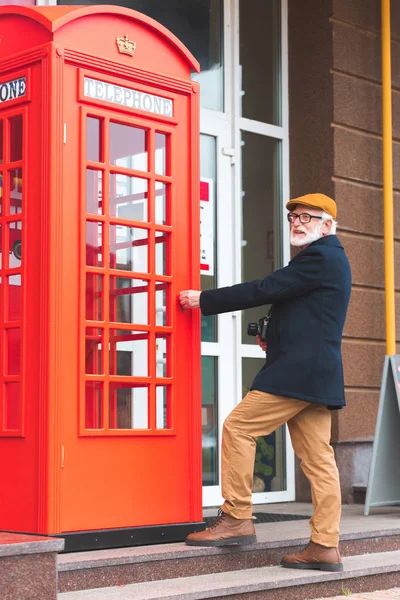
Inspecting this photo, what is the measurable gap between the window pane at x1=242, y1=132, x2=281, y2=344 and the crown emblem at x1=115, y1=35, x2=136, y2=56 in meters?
2.49

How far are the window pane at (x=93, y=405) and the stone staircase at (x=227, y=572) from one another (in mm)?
574

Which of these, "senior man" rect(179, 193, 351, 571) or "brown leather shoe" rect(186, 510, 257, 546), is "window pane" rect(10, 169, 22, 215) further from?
"brown leather shoe" rect(186, 510, 257, 546)

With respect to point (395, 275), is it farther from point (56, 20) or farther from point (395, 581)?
point (56, 20)

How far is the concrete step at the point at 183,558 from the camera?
447 cm

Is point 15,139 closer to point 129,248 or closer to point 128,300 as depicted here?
point 129,248

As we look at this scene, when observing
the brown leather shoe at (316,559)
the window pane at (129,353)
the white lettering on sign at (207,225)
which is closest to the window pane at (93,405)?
the window pane at (129,353)

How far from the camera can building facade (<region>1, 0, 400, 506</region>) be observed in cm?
723

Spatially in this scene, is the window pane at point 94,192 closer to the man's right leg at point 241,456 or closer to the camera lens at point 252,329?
the camera lens at point 252,329

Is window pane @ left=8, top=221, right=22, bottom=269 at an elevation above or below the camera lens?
above

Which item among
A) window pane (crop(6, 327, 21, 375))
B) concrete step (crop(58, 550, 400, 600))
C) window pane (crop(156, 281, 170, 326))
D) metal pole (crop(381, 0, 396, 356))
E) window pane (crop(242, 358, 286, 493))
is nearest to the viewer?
concrete step (crop(58, 550, 400, 600))

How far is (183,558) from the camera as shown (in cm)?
482

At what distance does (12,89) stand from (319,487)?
2.36m

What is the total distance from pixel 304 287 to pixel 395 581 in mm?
1707

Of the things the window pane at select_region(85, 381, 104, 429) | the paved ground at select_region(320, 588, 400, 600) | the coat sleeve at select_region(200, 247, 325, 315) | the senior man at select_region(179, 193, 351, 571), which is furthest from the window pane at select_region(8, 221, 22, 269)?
the paved ground at select_region(320, 588, 400, 600)
